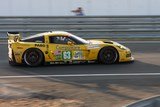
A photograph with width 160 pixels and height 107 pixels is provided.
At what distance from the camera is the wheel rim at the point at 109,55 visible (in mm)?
14234

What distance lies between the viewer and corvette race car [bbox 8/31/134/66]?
1411 cm

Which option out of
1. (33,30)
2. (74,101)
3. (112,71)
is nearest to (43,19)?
(33,30)

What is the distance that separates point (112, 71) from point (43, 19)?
7975 millimetres

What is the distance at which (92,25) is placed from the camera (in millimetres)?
20469

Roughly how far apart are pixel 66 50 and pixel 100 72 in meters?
1.56

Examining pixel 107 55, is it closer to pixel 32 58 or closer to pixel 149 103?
pixel 32 58

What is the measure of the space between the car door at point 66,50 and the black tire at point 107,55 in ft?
1.42

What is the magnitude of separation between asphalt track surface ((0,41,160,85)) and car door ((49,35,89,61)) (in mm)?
257

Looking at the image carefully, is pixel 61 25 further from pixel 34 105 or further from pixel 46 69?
pixel 34 105
